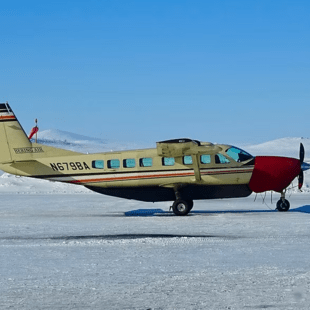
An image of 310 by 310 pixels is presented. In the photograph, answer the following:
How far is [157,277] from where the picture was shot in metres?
7.67

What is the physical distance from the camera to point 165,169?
1789cm

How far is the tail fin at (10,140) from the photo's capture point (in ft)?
61.1

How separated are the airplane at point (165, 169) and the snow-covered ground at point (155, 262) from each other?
1.34m

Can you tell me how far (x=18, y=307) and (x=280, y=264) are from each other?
4.77m

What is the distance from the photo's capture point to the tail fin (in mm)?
18609

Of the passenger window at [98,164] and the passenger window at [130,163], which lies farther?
the passenger window at [98,164]

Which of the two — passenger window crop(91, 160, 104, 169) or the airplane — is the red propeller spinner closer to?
the airplane

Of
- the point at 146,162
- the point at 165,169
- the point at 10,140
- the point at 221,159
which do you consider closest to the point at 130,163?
the point at 146,162

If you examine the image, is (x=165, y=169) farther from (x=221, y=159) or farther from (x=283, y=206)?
(x=283, y=206)

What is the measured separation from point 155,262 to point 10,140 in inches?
457

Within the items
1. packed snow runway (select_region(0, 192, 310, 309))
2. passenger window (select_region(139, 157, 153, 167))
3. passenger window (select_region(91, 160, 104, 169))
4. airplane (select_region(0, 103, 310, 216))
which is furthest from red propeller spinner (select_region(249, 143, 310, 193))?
passenger window (select_region(91, 160, 104, 169))

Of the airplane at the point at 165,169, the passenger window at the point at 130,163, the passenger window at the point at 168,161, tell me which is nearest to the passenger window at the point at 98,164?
the airplane at the point at 165,169

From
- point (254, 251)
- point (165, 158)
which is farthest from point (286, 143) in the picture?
point (254, 251)

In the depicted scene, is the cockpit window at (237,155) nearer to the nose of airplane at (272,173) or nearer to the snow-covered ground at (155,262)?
the nose of airplane at (272,173)
